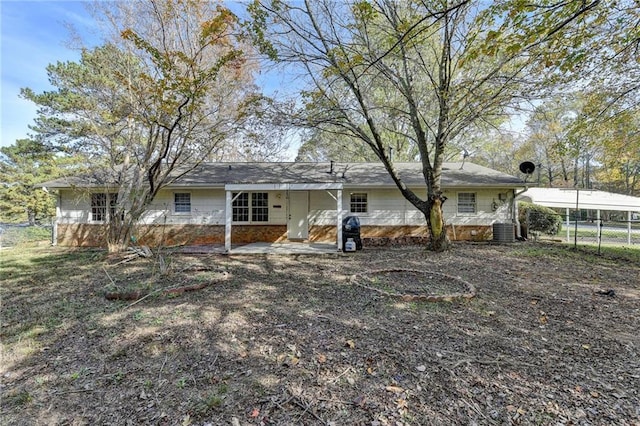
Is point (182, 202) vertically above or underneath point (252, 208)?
above

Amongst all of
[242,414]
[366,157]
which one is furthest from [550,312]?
[366,157]

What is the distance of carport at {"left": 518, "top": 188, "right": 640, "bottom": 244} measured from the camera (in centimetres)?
1271

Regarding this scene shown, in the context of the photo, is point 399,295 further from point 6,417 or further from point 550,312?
point 6,417

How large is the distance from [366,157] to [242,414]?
20.8 meters

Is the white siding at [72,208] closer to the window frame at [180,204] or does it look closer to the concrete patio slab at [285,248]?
the window frame at [180,204]

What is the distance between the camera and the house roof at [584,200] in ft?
42.2

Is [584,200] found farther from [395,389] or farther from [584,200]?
[395,389]

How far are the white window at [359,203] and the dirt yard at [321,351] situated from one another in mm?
5723

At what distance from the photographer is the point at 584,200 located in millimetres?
13750

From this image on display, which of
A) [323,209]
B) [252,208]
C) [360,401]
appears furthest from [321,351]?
[252,208]

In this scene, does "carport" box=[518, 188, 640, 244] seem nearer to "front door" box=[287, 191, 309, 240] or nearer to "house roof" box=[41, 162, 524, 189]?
"house roof" box=[41, 162, 524, 189]

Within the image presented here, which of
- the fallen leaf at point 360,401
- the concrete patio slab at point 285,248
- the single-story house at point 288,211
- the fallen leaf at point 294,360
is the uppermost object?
the single-story house at point 288,211

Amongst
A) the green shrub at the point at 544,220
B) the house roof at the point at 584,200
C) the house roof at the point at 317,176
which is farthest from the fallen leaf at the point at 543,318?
the green shrub at the point at 544,220

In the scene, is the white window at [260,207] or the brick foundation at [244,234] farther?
the white window at [260,207]
